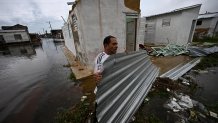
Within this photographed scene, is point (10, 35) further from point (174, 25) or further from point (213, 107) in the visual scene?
point (213, 107)

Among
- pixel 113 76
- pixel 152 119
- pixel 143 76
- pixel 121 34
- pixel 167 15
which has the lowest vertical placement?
pixel 152 119

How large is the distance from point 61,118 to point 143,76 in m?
2.52

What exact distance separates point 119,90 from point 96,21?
3979mm

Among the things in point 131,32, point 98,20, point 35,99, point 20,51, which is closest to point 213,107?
point 98,20

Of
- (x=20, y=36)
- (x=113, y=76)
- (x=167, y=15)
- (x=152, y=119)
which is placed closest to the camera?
(x=113, y=76)

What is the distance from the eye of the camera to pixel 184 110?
2.57 m

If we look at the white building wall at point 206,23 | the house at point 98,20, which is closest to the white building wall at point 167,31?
the house at point 98,20

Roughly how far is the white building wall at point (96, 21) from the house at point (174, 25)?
715cm

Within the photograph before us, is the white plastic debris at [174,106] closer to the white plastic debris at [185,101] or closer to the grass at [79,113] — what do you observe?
the white plastic debris at [185,101]

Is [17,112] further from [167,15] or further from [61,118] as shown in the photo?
[167,15]

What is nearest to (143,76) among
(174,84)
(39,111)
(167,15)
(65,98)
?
(174,84)

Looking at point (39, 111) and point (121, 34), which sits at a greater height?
point (121, 34)

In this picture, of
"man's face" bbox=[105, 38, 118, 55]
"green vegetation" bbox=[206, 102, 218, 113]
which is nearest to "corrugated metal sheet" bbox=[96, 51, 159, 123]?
"man's face" bbox=[105, 38, 118, 55]

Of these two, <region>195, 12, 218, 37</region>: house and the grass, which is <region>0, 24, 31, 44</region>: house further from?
<region>195, 12, 218, 37</region>: house
